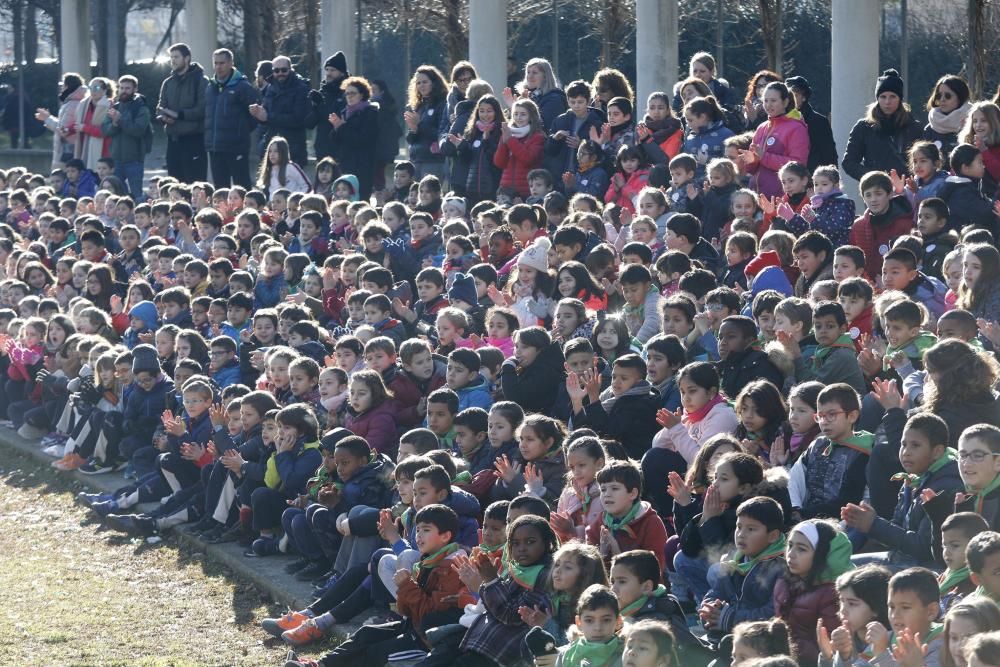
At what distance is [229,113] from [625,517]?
1292cm

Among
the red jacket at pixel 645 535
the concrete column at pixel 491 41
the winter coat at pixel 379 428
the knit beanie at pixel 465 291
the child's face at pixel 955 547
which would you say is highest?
the concrete column at pixel 491 41

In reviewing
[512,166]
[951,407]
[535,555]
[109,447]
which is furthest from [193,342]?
[951,407]

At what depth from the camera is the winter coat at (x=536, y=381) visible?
10.6m

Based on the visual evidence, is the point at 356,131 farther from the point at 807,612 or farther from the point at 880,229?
the point at 807,612

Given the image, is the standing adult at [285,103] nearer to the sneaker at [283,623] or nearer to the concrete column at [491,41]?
the concrete column at [491,41]

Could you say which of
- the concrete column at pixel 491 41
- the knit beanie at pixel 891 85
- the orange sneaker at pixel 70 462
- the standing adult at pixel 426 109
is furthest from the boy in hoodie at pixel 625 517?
the concrete column at pixel 491 41

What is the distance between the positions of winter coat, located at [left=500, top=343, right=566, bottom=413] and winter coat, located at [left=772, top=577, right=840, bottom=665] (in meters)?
3.56

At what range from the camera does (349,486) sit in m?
10.2

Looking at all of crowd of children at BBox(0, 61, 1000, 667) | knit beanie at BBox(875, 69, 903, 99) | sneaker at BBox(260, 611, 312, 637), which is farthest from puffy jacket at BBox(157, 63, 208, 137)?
sneaker at BBox(260, 611, 312, 637)

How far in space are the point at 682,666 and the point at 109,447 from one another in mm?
7770

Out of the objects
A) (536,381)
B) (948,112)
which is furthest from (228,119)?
(536,381)

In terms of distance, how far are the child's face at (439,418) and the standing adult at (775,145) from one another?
4.18 metres

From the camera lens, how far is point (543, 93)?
645 inches

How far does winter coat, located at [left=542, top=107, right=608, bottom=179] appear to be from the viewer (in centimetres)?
1522
